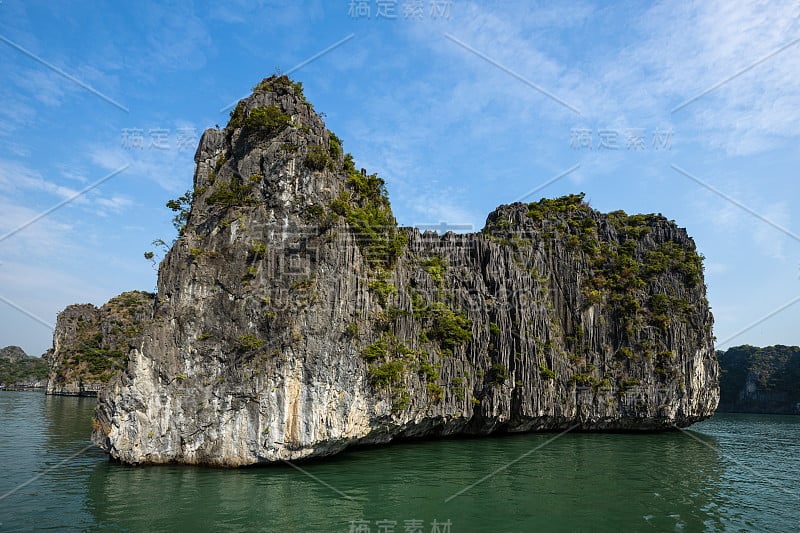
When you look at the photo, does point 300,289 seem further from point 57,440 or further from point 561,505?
point 57,440

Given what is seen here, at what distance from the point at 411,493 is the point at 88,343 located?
78872mm

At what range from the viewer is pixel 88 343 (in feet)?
255

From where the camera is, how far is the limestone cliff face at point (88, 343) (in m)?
75.2

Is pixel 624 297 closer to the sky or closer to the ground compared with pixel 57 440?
closer to the sky

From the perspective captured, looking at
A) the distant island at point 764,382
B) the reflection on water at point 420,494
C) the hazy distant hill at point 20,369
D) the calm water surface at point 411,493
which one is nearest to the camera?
the calm water surface at point 411,493

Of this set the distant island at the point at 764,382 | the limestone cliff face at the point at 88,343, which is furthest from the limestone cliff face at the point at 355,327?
the limestone cliff face at the point at 88,343

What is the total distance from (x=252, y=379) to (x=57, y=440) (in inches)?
586

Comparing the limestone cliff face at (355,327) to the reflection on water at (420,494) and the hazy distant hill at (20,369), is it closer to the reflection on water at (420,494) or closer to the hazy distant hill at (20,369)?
the reflection on water at (420,494)

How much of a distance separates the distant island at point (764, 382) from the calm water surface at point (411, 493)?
6782 centimetres

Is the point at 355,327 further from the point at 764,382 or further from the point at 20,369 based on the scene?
the point at 20,369

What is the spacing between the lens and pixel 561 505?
1485 centimetres

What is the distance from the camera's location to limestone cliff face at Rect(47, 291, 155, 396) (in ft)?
247

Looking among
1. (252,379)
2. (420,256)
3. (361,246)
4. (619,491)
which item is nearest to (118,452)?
(252,379)

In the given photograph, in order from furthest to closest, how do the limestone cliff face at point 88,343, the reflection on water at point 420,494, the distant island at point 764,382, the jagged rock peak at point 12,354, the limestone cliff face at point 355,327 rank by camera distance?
the jagged rock peak at point 12,354
the distant island at point 764,382
the limestone cliff face at point 88,343
the limestone cliff face at point 355,327
the reflection on water at point 420,494
